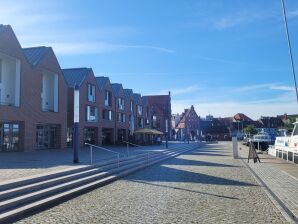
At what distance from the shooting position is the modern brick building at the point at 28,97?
28.1 metres

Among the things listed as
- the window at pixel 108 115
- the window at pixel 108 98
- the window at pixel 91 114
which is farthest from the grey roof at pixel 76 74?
the window at pixel 108 115

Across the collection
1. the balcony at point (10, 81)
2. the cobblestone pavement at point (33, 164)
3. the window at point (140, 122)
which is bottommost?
the cobblestone pavement at point (33, 164)

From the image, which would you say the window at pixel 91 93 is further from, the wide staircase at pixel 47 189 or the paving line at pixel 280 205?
the paving line at pixel 280 205

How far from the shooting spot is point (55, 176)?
12047mm

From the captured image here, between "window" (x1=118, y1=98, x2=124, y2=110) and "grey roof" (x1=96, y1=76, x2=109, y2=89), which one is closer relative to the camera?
"grey roof" (x1=96, y1=76, x2=109, y2=89)

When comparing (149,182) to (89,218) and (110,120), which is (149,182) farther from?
(110,120)

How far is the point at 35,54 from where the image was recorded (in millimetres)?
33375

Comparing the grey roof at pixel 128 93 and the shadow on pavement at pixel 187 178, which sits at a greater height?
the grey roof at pixel 128 93

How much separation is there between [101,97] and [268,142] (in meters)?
22.4

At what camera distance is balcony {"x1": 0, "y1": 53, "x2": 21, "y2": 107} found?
28.9 m

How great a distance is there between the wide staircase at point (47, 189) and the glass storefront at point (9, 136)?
15023 millimetres

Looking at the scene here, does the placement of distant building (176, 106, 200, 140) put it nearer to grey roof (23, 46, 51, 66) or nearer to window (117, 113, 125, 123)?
window (117, 113, 125, 123)

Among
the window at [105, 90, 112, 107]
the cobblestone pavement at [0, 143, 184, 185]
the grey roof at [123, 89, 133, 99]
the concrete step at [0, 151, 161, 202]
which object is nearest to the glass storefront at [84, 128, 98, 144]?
the window at [105, 90, 112, 107]

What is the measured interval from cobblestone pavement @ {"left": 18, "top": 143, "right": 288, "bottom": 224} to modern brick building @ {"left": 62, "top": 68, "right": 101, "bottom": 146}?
2695 centimetres
